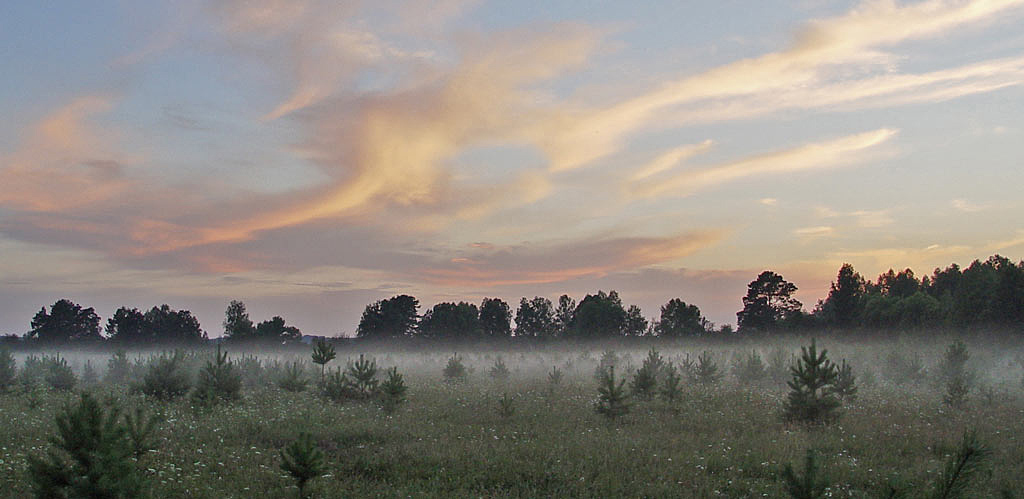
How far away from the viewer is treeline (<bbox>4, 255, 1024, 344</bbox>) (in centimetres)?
5434

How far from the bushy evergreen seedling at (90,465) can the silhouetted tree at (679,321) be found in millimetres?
67025

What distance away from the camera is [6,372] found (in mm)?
27484

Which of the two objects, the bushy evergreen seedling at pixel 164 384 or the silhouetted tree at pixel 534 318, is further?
the silhouetted tree at pixel 534 318

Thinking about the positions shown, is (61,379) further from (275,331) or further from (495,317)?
(495,317)

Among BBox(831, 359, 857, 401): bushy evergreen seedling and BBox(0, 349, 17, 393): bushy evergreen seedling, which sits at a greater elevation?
BBox(0, 349, 17, 393): bushy evergreen seedling

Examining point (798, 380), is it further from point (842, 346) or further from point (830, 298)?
point (830, 298)

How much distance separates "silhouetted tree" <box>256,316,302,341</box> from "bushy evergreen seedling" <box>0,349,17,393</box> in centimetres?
4780

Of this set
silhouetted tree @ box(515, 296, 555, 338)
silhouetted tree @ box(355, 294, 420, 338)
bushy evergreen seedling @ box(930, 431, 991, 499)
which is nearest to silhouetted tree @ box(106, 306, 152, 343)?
silhouetted tree @ box(355, 294, 420, 338)

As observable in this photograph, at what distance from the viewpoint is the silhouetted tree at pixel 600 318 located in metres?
76.2

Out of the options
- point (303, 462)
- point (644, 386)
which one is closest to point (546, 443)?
point (303, 462)

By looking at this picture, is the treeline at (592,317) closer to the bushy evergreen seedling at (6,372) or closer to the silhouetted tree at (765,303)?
the silhouetted tree at (765,303)

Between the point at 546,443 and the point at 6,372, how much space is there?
25025mm

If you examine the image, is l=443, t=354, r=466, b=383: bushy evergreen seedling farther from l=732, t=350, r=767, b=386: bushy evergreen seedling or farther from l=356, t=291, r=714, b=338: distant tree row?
l=356, t=291, r=714, b=338: distant tree row

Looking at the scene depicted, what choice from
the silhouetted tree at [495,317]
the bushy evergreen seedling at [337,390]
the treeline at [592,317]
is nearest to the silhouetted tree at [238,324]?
the treeline at [592,317]
